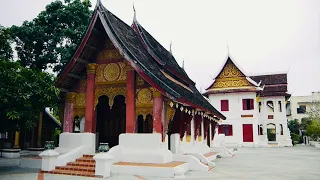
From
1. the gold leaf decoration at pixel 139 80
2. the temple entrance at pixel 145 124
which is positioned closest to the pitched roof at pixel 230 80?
the temple entrance at pixel 145 124

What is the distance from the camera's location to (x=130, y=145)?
8.94 m

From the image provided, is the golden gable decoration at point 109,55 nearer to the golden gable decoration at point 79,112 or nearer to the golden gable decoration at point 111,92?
the golden gable decoration at point 111,92

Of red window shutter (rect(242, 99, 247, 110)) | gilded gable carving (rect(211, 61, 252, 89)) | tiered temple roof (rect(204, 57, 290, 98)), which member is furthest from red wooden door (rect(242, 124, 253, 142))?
gilded gable carving (rect(211, 61, 252, 89))

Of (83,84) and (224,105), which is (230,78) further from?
(83,84)

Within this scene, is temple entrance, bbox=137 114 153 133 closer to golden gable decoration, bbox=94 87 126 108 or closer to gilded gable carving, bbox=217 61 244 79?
golden gable decoration, bbox=94 87 126 108

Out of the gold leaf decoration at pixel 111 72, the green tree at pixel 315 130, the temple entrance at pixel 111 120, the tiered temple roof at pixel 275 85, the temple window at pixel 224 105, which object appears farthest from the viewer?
the tiered temple roof at pixel 275 85

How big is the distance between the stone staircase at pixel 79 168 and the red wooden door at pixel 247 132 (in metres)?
22.5

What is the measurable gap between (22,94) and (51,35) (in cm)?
1184

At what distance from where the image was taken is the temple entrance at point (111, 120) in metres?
12.2

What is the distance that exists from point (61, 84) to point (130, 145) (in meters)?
3.44

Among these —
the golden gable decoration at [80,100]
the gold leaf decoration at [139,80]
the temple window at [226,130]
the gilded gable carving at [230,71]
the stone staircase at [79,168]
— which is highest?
the gilded gable carving at [230,71]

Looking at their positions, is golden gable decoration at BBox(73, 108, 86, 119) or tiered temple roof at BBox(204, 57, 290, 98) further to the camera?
tiered temple roof at BBox(204, 57, 290, 98)

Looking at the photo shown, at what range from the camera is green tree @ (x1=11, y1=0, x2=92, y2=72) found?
17969 mm

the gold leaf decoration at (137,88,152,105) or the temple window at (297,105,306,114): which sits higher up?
the temple window at (297,105,306,114)
